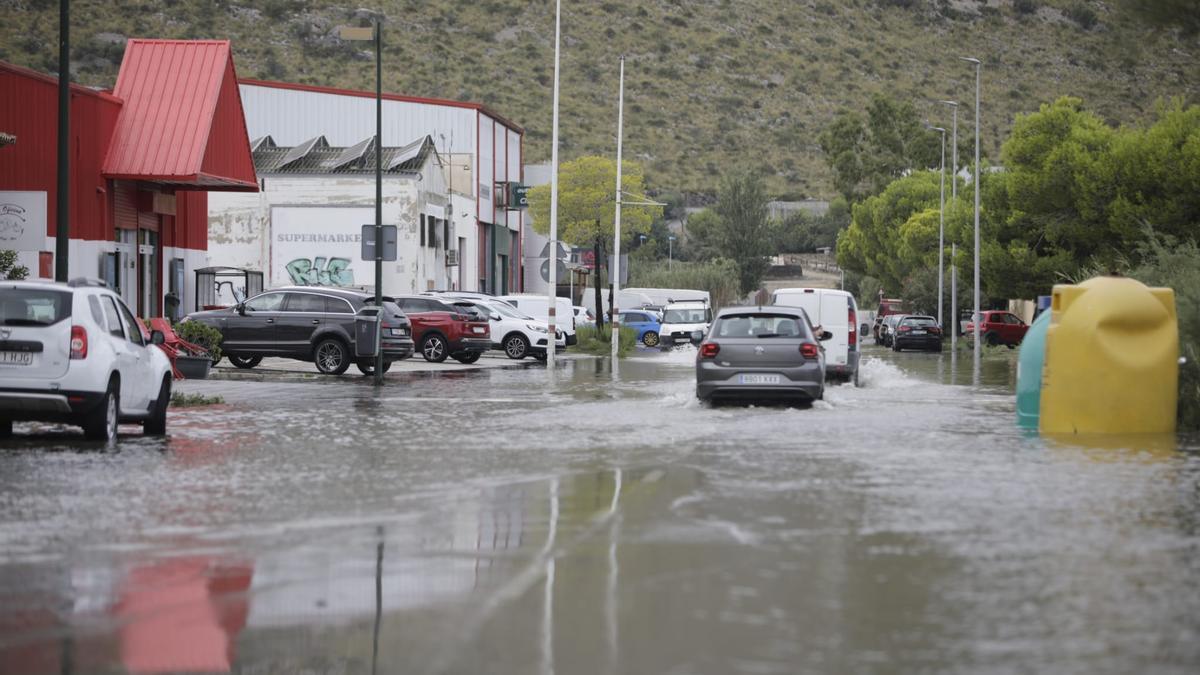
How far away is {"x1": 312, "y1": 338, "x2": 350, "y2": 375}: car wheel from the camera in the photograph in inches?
1403

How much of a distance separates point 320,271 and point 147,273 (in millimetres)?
20564

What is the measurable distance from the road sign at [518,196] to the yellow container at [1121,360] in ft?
210

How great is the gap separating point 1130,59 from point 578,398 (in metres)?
18.3

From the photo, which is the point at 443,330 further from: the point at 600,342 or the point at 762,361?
the point at 762,361

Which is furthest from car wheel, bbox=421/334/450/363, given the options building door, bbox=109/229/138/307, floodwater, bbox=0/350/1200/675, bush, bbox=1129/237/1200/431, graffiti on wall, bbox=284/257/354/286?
floodwater, bbox=0/350/1200/675

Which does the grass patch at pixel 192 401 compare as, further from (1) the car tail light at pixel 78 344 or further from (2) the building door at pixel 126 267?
(2) the building door at pixel 126 267

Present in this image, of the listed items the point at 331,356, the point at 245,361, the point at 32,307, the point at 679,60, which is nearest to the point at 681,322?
the point at 245,361

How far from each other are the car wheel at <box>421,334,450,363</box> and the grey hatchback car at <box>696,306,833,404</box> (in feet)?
61.3

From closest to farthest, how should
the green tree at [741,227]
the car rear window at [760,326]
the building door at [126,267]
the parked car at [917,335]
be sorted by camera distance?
the car rear window at [760,326] → the building door at [126,267] → the parked car at [917,335] → the green tree at [741,227]

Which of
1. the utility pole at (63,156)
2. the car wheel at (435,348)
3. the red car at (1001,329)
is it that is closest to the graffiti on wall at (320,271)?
the car wheel at (435,348)

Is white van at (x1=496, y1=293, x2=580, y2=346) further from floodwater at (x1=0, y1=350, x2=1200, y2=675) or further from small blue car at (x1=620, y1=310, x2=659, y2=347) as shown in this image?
floodwater at (x1=0, y1=350, x2=1200, y2=675)

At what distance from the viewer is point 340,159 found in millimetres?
64688

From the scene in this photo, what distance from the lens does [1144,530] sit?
36.2 feet

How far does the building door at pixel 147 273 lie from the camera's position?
4081cm
